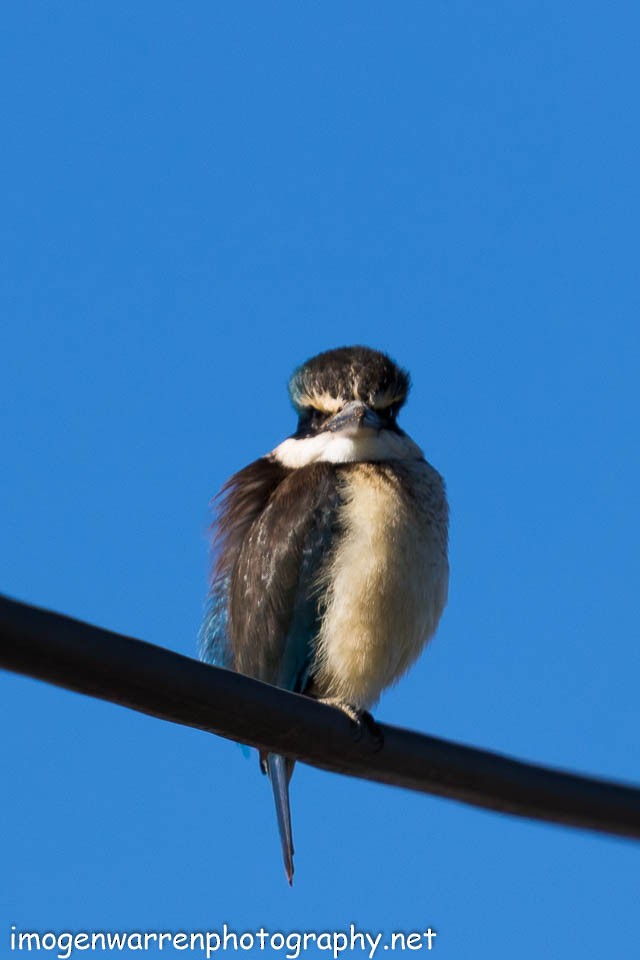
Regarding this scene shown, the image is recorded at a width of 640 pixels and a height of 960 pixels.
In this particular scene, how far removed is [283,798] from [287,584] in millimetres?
574

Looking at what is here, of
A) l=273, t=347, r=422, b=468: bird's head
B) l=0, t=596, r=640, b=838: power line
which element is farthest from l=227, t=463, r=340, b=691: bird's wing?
l=0, t=596, r=640, b=838: power line

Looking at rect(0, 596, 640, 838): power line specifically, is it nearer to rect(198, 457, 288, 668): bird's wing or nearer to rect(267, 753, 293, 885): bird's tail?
rect(267, 753, 293, 885): bird's tail

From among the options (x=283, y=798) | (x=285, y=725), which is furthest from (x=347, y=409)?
(x=285, y=725)

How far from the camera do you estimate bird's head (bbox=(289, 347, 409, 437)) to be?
4.48 meters

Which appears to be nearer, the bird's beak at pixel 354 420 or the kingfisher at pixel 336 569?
the kingfisher at pixel 336 569

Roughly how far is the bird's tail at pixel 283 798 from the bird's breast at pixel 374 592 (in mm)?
248

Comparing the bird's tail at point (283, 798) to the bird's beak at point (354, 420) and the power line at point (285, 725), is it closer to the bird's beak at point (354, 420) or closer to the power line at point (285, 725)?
the bird's beak at point (354, 420)

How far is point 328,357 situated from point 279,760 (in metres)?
1.38

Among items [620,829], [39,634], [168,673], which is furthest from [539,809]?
[39,634]

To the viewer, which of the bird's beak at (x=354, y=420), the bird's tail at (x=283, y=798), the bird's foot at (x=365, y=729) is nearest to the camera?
the bird's foot at (x=365, y=729)

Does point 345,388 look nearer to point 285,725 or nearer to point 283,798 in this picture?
point 283,798

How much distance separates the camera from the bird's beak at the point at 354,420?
428 cm

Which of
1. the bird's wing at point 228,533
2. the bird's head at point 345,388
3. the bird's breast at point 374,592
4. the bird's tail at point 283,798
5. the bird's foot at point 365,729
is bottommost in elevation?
the bird's foot at point 365,729

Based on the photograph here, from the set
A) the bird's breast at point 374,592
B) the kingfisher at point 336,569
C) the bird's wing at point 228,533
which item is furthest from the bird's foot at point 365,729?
the bird's wing at point 228,533
